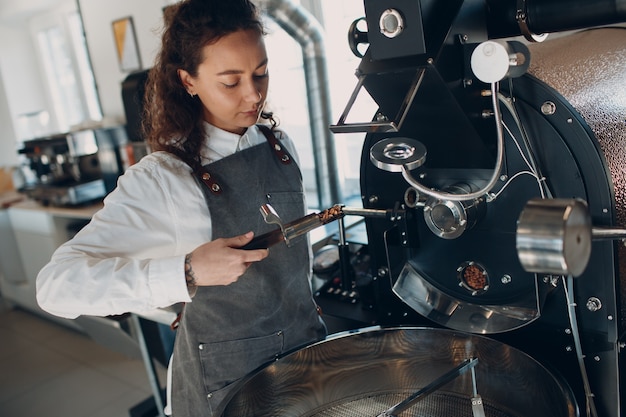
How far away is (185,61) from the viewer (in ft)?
3.56

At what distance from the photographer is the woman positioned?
1.01 metres

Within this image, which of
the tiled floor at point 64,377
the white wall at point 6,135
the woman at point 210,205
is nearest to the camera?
the woman at point 210,205

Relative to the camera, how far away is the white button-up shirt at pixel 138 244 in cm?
89

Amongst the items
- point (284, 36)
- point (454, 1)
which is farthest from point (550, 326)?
point (284, 36)

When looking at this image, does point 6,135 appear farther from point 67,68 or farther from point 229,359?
point 229,359

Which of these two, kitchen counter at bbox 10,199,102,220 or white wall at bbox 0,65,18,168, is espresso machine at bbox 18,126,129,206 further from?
white wall at bbox 0,65,18,168

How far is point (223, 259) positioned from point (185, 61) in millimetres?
449

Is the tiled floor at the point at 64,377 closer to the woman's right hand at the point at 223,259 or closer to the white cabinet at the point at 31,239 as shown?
the white cabinet at the point at 31,239

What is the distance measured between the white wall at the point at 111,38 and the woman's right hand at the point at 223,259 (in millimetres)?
2737

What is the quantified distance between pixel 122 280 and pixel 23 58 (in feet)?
15.0

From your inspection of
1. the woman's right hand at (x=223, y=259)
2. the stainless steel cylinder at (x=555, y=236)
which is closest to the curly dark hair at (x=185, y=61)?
the woman's right hand at (x=223, y=259)

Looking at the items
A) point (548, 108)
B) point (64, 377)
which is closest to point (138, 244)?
point (548, 108)

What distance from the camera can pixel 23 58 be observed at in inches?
185

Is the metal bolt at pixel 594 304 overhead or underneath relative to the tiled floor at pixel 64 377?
overhead
